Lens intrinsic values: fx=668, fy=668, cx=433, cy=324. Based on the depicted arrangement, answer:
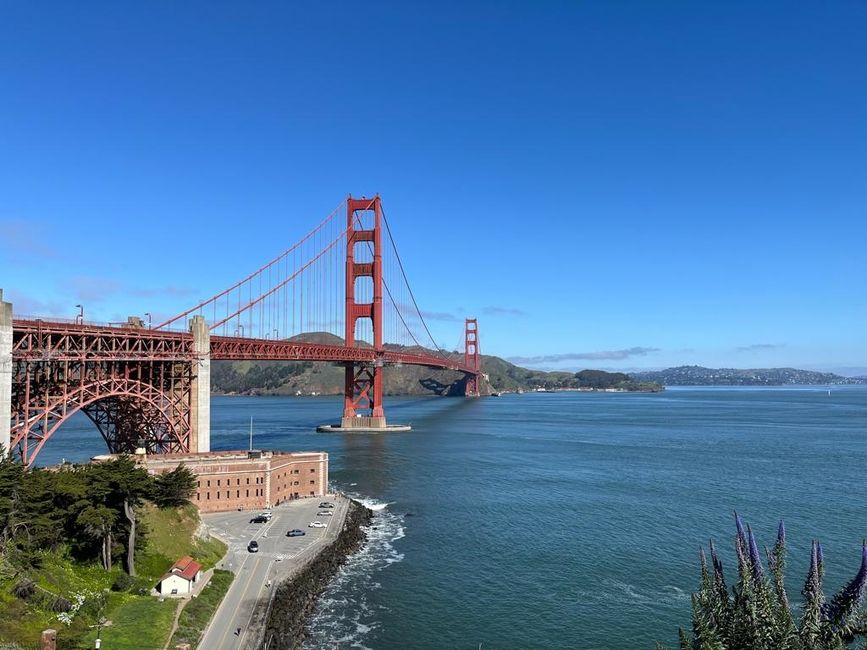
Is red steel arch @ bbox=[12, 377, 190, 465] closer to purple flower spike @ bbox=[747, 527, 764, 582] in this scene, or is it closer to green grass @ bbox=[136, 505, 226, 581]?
green grass @ bbox=[136, 505, 226, 581]

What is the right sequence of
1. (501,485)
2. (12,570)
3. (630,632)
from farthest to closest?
1. (501,485)
2. (630,632)
3. (12,570)

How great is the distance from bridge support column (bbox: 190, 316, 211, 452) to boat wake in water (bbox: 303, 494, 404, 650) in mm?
15424

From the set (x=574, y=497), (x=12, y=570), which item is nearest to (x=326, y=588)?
(x=12, y=570)

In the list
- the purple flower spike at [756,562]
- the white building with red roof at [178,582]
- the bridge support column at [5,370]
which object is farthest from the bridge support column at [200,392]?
the purple flower spike at [756,562]

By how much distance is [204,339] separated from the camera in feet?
168

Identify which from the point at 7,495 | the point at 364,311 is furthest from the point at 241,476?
the point at 364,311

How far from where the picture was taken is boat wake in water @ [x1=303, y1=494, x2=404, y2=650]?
27.5 m

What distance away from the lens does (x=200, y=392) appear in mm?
50312

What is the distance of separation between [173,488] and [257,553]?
18.0 ft

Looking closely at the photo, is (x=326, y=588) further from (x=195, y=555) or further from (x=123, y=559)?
(x=123, y=559)

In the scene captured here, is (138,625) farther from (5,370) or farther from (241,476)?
(241,476)

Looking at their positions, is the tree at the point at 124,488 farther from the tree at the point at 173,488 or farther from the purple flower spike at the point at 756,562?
the purple flower spike at the point at 756,562

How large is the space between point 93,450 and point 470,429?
54.9m

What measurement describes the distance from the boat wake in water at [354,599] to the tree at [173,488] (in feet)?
A: 29.4
